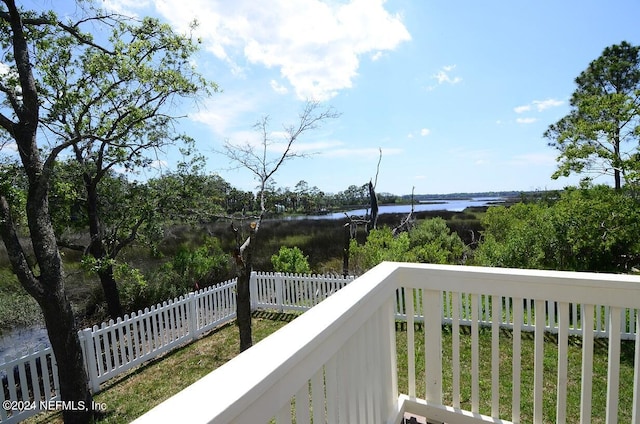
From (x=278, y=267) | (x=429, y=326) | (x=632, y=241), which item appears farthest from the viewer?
(x=278, y=267)

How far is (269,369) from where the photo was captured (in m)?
0.61

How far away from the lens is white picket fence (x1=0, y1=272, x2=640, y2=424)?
362cm

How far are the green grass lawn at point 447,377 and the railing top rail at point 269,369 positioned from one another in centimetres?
276

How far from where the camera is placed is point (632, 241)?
5.35 metres

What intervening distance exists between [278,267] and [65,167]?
191 inches

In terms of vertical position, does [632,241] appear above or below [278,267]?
above

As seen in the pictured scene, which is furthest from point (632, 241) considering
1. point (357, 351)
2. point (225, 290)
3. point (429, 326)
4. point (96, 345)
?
point (96, 345)

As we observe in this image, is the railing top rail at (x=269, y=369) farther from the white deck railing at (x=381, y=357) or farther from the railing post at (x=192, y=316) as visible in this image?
the railing post at (x=192, y=316)

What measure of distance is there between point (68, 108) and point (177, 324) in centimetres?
391

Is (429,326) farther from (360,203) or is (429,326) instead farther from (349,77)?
(360,203)

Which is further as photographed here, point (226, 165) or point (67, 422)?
point (226, 165)

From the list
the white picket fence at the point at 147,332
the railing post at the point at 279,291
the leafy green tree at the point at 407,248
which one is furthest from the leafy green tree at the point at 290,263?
the leafy green tree at the point at 407,248

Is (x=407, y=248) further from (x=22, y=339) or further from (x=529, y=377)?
(x=22, y=339)

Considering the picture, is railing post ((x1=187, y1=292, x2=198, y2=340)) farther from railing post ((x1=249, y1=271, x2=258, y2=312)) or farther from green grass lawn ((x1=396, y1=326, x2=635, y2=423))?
green grass lawn ((x1=396, y1=326, x2=635, y2=423))
